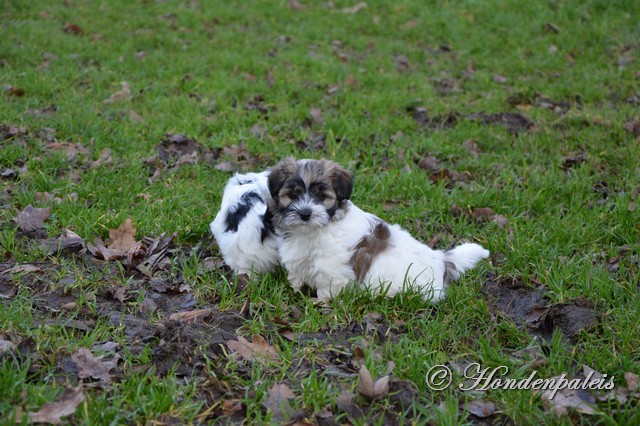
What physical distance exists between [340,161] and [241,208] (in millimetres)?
2135

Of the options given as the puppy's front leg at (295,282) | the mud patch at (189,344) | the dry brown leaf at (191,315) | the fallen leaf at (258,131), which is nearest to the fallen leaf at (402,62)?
the fallen leaf at (258,131)

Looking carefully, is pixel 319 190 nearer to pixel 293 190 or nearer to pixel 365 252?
pixel 293 190

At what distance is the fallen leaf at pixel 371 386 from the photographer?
3273 mm

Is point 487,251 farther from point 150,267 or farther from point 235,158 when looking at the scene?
point 235,158

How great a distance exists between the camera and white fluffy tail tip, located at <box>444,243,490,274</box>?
4617 mm

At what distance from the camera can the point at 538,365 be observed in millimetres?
3527

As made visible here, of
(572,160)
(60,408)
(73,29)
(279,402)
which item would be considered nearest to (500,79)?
(572,160)

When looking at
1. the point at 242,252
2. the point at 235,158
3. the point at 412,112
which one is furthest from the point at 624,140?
the point at 242,252

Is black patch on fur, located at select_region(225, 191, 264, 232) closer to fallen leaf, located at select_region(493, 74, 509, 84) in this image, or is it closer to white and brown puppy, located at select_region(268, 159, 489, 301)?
white and brown puppy, located at select_region(268, 159, 489, 301)

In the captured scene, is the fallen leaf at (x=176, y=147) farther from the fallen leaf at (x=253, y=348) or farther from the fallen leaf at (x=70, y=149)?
the fallen leaf at (x=253, y=348)

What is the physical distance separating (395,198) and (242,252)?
1.90 meters

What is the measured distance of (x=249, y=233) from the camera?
458cm

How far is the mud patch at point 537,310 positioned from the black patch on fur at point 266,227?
161cm

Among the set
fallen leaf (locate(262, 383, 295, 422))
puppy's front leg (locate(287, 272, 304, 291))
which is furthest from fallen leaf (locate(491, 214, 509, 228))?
fallen leaf (locate(262, 383, 295, 422))
